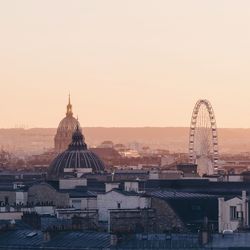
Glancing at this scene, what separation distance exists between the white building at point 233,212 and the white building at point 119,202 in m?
2.82

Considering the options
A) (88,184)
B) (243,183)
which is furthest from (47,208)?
(88,184)

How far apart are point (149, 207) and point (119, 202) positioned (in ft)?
20.6

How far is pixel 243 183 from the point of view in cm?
10419

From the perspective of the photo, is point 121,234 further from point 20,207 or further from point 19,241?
point 20,207

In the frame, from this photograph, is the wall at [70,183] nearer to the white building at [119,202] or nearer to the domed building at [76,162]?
the white building at [119,202]

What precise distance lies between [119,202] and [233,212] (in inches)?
253

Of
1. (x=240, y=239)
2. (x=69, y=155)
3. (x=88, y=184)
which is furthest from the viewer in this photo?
(x=69, y=155)

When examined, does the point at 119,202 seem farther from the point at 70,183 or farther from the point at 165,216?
the point at 70,183

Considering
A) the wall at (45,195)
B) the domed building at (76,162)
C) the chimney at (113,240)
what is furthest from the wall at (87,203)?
the domed building at (76,162)

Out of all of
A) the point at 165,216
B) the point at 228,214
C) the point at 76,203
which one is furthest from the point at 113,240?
the point at 76,203

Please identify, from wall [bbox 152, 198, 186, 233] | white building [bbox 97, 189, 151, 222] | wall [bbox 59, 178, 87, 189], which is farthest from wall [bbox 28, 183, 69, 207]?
wall [bbox 152, 198, 186, 233]

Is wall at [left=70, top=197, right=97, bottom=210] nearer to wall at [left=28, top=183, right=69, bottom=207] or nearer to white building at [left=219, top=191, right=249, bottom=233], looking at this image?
wall at [left=28, top=183, right=69, bottom=207]

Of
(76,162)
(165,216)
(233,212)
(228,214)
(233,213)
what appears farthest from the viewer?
(76,162)

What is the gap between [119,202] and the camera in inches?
3406
